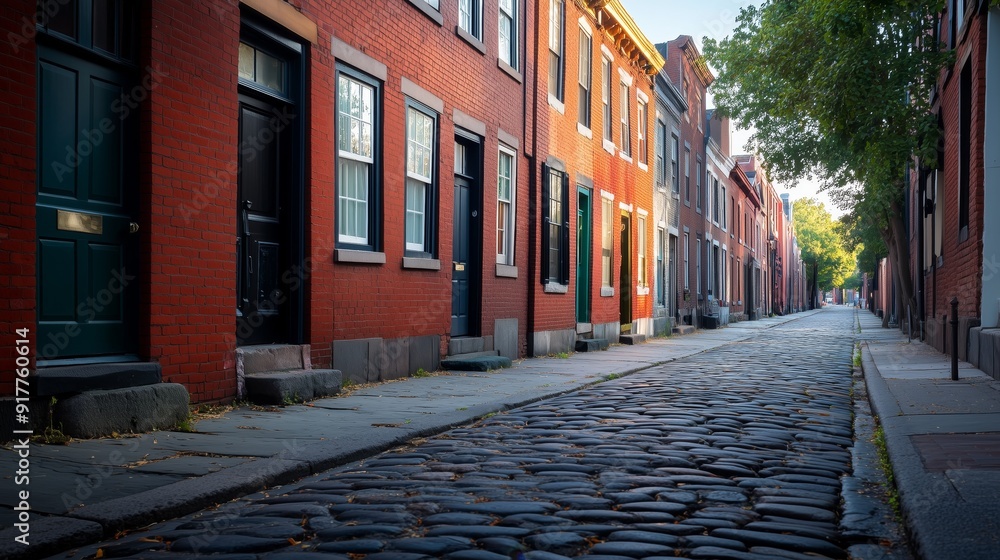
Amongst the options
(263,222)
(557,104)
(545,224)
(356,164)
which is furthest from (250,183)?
(557,104)

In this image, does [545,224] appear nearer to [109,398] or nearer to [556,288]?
[556,288]

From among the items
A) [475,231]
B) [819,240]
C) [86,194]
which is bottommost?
[86,194]

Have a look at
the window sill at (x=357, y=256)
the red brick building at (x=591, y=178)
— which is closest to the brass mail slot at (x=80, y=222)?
the window sill at (x=357, y=256)

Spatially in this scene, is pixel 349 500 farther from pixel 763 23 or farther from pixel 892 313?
pixel 892 313

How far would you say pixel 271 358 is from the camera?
29.9ft

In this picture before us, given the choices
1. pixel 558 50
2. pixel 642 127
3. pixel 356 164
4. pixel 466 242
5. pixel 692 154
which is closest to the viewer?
pixel 356 164

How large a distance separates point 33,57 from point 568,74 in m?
13.4

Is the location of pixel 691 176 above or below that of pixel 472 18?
below

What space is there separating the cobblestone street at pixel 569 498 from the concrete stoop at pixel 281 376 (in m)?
1.93

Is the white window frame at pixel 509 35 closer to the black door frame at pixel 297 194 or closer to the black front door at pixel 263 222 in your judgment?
the black door frame at pixel 297 194

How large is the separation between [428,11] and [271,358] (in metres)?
5.62

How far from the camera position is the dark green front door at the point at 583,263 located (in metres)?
20.0

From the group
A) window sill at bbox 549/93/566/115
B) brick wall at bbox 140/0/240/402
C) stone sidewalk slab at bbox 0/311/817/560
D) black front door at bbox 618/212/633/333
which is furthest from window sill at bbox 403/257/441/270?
black front door at bbox 618/212/633/333

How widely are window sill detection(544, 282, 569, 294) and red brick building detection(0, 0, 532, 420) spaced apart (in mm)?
2209
